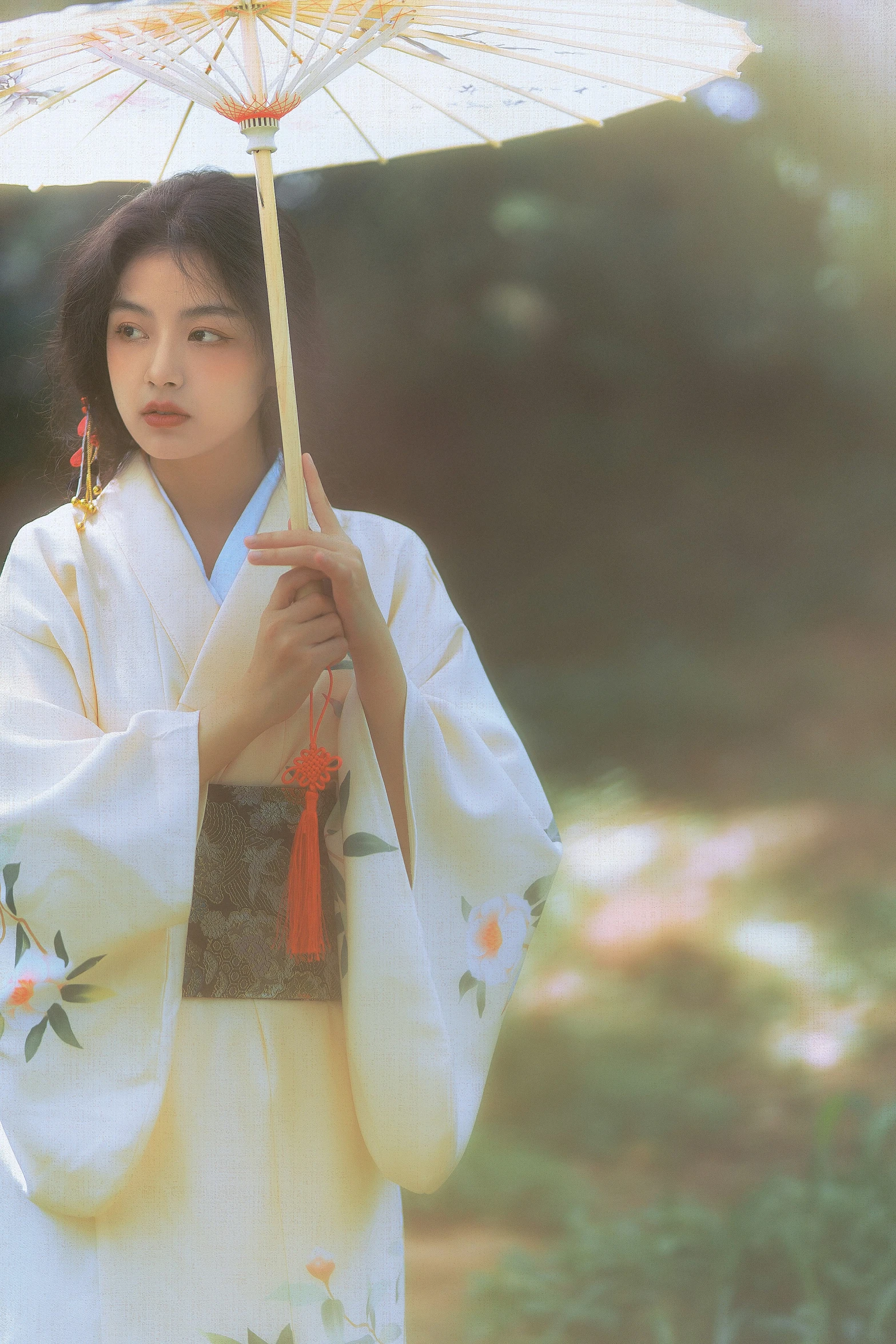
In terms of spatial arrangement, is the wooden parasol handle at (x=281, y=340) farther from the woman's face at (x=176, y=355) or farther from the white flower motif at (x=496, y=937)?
the white flower motif at (x=496, y=937)

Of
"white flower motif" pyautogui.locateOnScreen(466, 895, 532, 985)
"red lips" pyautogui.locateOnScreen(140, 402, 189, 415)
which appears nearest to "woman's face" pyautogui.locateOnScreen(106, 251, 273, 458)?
"red lips" pyautogui.locateOnScreen(140, 402, 189, 415)

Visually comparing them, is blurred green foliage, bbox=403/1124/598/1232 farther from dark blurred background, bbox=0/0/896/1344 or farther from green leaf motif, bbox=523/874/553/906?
green leaf motif, bbox=523/874/553/906

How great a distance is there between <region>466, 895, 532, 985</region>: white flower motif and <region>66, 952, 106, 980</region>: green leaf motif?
310 millimetres

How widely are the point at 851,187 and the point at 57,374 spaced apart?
1279 millimetres

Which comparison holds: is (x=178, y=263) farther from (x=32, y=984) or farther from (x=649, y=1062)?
(x=649, y=1062)

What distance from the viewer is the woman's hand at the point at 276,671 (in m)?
1.09

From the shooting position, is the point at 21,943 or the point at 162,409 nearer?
the point at 21,943

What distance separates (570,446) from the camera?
2135 millimetres

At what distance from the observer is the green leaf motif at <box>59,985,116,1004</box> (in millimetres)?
1074

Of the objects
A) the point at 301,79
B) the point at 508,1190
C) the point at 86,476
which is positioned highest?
the point at 301,79

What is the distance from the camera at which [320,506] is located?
3.65ft

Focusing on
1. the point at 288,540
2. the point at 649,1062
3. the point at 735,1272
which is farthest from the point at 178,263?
the point at 735,1272

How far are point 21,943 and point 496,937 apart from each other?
0.40m

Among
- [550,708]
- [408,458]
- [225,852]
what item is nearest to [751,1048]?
[550,708]
